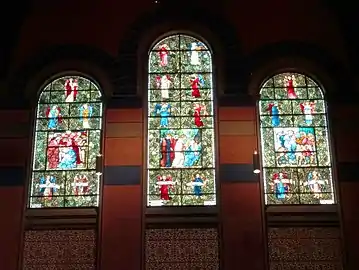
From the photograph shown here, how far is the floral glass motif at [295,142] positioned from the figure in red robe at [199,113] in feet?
3.15

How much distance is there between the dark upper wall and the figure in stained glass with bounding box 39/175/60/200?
170 cm

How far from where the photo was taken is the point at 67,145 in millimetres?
10828

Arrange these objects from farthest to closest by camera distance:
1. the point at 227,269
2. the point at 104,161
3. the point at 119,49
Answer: the point at 119,49 → the point at 104,161 → the point at 227,269

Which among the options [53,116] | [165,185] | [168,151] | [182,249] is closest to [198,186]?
[165,185]

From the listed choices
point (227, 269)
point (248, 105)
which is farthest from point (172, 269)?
point (248, 105)

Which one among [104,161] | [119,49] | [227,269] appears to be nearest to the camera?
[227,269]

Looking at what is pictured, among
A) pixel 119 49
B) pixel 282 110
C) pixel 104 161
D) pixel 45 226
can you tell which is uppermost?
pixel 119 49

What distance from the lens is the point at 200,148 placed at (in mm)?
10727

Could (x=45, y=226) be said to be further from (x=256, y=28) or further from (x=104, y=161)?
(x=256, y=28)

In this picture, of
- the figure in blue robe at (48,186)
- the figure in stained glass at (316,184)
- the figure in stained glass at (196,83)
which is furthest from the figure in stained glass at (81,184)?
the figure in stained glass at (316,184)

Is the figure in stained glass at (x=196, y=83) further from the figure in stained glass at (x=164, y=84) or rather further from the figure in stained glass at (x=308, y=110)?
the figure in stained glass at (x=308, y=110)

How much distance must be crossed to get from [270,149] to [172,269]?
252 cm

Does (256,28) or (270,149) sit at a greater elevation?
(256,28)

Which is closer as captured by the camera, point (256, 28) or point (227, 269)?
point (227, 269)
